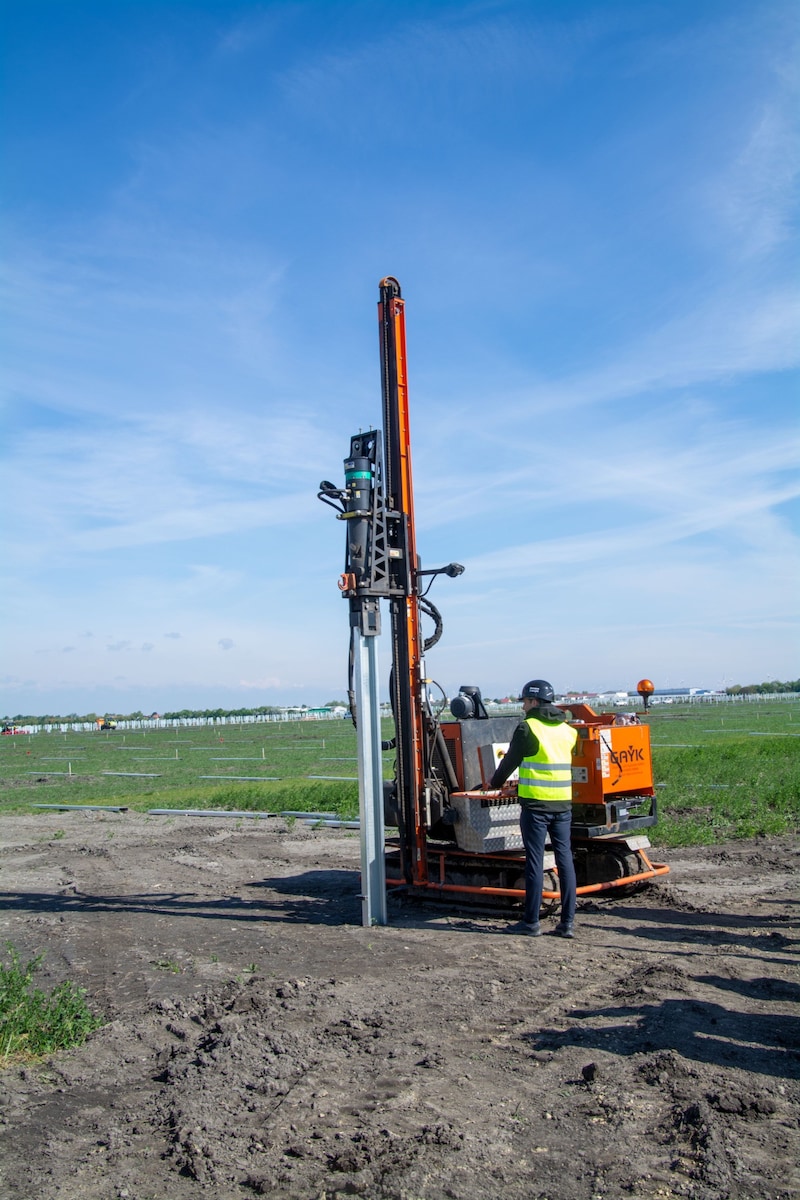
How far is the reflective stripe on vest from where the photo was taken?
8.46m

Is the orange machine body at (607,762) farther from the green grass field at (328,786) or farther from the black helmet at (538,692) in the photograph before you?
the green grass field at (328,786)

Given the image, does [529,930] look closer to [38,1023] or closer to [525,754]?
[525,754]

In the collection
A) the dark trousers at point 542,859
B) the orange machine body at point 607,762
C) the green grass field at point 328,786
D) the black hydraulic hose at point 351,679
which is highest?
the black hydraulic hose at point 351,679

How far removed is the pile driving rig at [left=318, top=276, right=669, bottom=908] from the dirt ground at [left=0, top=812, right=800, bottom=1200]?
17.5 inches

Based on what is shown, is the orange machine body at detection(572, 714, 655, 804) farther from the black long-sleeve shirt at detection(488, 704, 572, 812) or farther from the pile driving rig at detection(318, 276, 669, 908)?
the black long-sleeve shirt at detection(488, 704, 572, 812)

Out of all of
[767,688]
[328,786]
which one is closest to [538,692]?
[328,786]

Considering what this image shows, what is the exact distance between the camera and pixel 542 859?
8.48 meters

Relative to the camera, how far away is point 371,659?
9.27 meters

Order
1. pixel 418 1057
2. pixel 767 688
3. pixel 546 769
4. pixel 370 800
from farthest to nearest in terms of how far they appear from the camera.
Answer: pixel 767 688 → pixel 370 800 → pixel 546 769 → pixel 418 1057

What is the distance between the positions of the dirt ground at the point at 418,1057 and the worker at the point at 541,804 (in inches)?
13.0

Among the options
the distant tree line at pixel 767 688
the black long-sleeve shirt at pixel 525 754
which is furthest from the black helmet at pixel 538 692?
the distant tree line at pixel 767 688

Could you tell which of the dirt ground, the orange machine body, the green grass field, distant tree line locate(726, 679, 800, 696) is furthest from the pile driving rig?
distant tree line locate(726, 679, 800, 696)

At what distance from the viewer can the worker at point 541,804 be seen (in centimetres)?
845

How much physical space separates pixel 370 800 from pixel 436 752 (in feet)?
3.66
